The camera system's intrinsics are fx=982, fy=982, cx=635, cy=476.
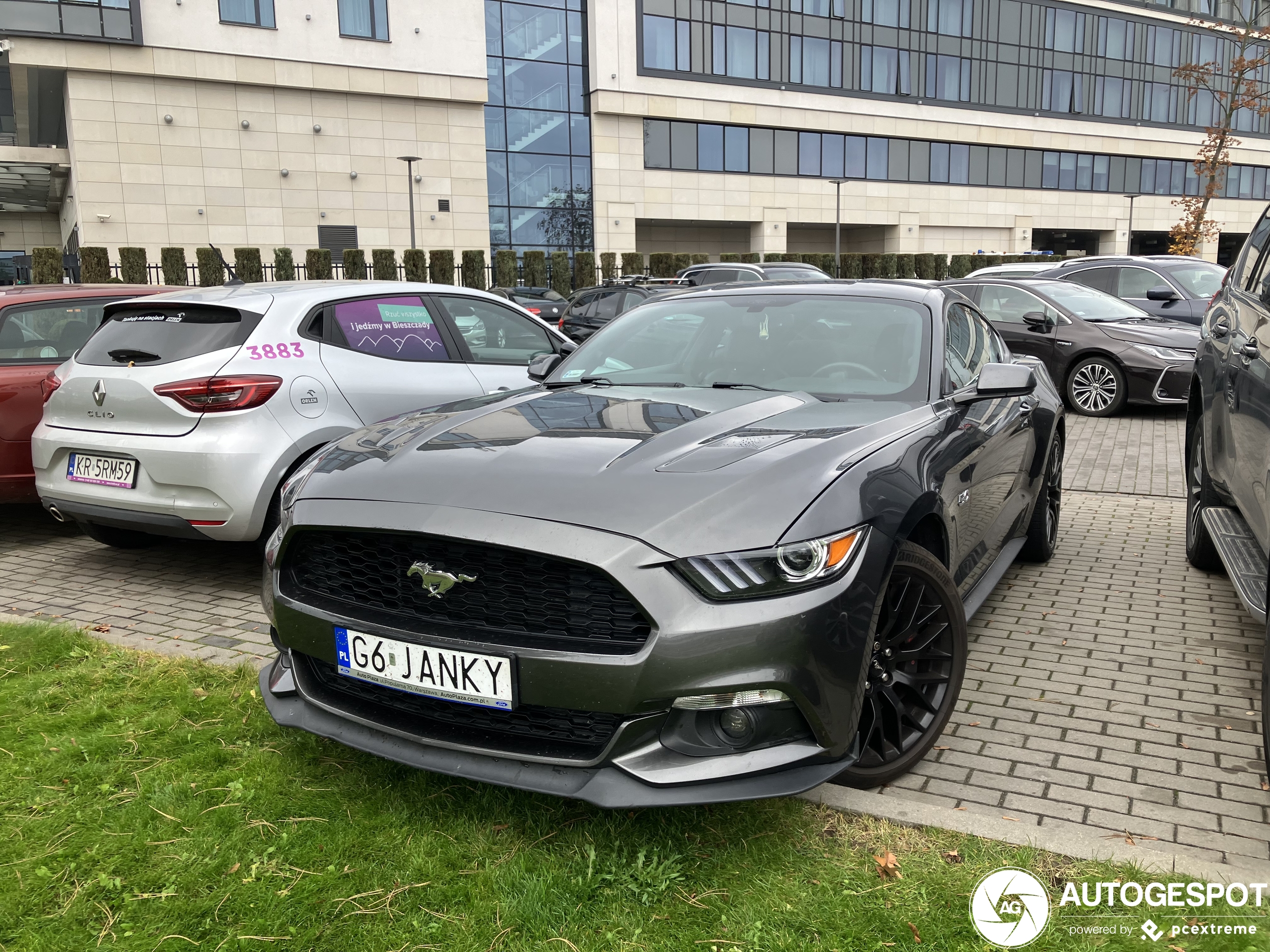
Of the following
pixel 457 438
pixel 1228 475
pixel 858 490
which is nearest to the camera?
pixel 858 490

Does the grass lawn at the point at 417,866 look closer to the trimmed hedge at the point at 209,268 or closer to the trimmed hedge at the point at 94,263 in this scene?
the trimmed hedge at the point at 94,263

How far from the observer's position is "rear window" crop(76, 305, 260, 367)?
5113 mm

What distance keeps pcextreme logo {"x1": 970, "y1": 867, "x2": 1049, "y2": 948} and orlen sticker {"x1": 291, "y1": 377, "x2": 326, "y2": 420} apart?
3992 mm

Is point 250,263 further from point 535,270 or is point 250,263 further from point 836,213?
point 836,213

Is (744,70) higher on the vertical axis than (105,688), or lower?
higher

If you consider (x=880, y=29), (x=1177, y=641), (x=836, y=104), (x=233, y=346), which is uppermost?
(x=880, y=29)

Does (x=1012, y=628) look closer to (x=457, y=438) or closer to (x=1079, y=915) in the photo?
(x=1079, y=915)

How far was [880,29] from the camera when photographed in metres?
49.6

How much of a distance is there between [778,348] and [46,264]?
29.2 metres

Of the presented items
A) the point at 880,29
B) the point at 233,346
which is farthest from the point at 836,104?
the point at 233,346

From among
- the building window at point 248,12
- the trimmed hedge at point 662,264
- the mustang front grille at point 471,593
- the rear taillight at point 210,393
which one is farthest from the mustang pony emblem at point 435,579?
the building window at point 248,12

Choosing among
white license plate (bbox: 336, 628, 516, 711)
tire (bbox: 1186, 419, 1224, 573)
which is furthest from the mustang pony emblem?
tire (bbox: 1186, 419, 1224, 573)

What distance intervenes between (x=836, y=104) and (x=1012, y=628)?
48.6 m

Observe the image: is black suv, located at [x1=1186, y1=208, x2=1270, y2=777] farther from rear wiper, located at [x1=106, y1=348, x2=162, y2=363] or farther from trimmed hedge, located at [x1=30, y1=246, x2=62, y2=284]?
trimmed hedge, located at [x1=30, y1=246, x2=62, y2=284]
